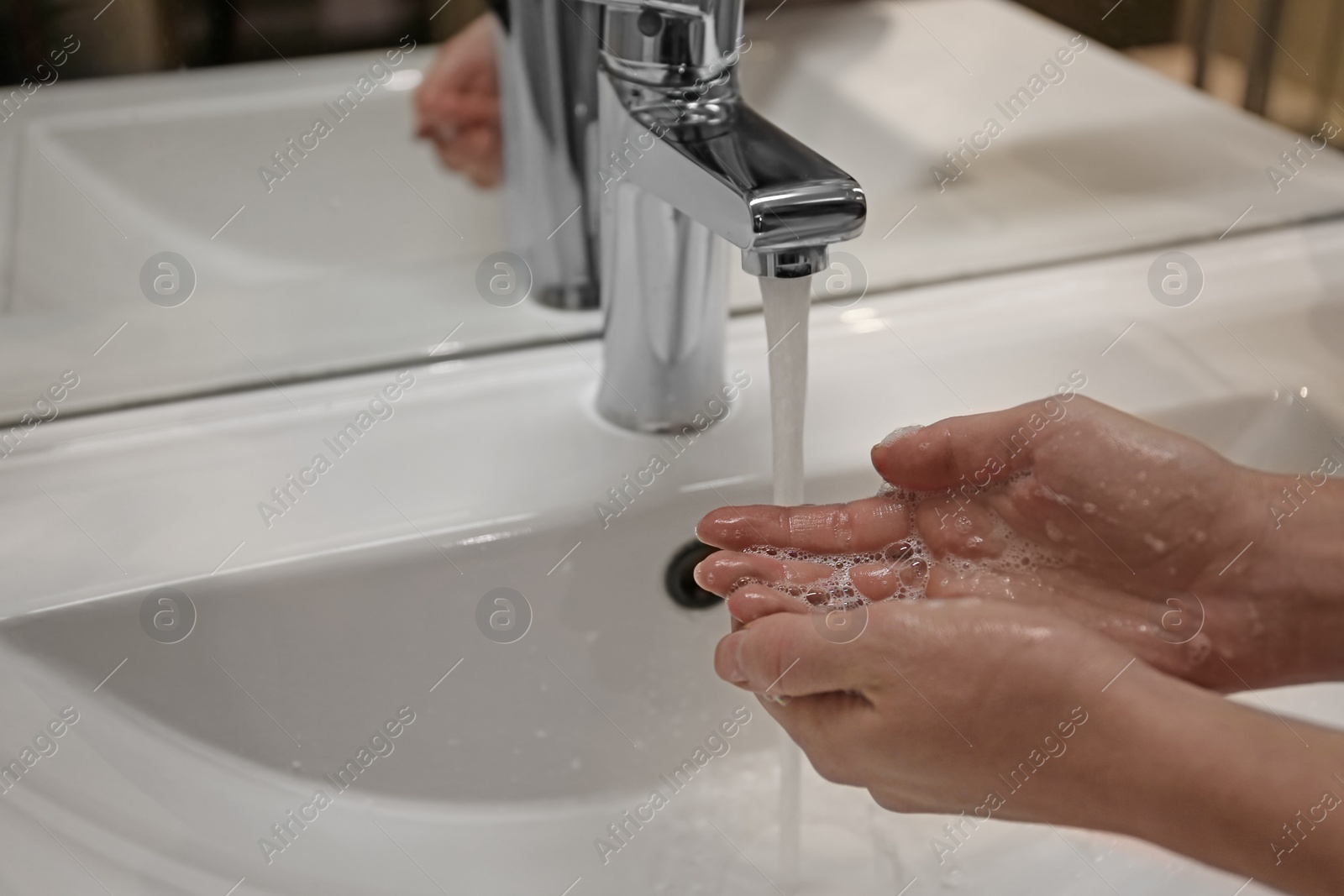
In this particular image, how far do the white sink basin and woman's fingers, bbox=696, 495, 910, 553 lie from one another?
65 mm

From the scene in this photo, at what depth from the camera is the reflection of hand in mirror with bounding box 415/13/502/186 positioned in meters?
0.51

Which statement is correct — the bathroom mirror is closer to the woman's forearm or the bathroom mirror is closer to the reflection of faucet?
the reflection of faucet

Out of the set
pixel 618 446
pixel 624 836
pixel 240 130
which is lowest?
pixel 624 836

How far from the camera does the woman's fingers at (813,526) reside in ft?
1.40

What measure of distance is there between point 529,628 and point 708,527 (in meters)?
0.10

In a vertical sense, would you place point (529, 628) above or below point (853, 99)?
below

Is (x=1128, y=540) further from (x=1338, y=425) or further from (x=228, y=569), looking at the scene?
(x=228, y=569)

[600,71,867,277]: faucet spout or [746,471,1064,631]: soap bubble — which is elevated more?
[600,71,867,277]: faucet spout

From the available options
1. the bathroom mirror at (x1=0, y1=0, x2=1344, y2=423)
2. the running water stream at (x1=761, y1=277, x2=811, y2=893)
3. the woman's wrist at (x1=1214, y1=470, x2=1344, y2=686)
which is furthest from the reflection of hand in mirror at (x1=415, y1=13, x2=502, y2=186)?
the woman's wrist at (x1=1214, y1=470, x2=1344, y2=686)

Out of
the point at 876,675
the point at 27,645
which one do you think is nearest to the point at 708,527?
the point at 876,675

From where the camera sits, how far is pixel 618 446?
511 mm

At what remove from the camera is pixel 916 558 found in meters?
0.45

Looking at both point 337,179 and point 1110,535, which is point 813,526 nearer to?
point 1110,535

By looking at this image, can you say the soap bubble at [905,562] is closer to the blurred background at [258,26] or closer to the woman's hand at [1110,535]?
the woman's hand at [1110,535]
